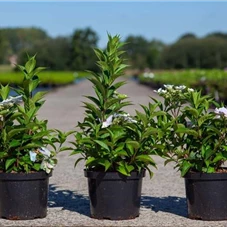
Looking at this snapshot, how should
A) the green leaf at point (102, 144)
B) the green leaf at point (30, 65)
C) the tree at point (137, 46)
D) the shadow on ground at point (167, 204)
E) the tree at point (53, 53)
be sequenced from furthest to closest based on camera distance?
the tree at point (137, 46) < the tree at point (53, 53) < the shadow on ground at point (167, 204) < the green leaf at point (30, 65) < the green leaf at point (102, 144)

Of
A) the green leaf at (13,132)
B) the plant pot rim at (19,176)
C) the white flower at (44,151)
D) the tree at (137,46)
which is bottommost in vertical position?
the plant pot rim at (19,176)

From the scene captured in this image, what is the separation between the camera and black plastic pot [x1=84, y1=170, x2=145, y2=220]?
528cm

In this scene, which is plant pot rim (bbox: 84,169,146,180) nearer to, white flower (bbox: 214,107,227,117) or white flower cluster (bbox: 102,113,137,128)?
white flower cluster (bbox: 102,113,137,128)

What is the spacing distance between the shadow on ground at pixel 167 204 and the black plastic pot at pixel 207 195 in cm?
26

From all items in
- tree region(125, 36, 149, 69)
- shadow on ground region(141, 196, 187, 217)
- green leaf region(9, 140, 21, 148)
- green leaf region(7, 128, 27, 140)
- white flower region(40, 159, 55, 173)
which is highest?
tree region(125, 36, 149, 69)

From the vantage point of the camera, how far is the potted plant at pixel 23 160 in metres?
5.28

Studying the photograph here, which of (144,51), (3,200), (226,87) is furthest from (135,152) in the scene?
(144,51)

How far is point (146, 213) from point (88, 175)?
25.5 inches

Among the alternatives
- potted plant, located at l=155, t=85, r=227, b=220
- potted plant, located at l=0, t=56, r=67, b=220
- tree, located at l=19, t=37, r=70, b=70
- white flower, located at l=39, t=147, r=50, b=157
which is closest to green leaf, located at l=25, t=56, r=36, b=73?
potted plant, located at l=0, t=56, r=67, b=220

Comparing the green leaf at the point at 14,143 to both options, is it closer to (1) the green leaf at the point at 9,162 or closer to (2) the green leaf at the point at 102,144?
(1) the green leaf at the point at 9,162

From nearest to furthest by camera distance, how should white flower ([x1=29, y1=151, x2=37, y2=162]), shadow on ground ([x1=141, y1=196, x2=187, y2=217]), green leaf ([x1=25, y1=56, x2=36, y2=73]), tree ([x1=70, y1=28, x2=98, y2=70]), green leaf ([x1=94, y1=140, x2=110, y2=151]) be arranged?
green leaf ([x1=94, y1=140, x2=110, y2=151]) → white flower ([x1=29, y1=151, x2=37, y2=162]) → green leaf ([x1=25, y1=56, x2=36, y2=73]) → shadow on ground ([x1=141, y1=196, x2=187, y2=217]) → tree ([x1=70, y1=28, x2=98, y2=70])

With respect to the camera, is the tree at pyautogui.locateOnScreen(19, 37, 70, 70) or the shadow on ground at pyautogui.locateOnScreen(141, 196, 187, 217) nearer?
the shadow on ground at pyautogui.locateOnScreen(141, 196, 187, 217)

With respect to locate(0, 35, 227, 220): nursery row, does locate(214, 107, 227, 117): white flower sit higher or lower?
higher

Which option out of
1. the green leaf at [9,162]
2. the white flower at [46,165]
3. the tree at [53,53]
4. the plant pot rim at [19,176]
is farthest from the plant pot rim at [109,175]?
the tree at [53,53]
